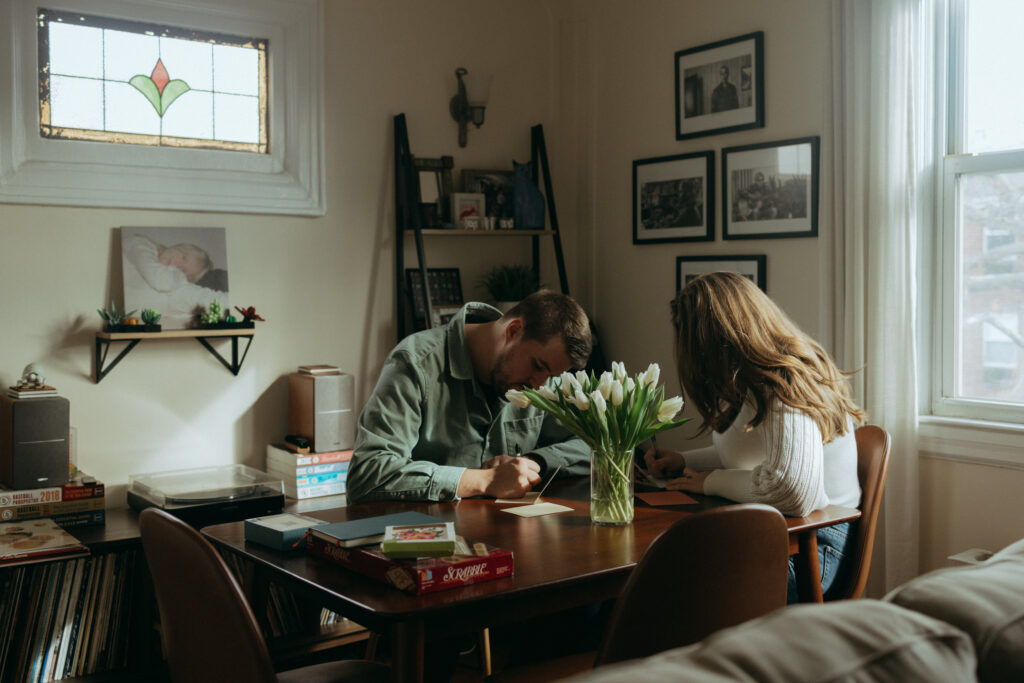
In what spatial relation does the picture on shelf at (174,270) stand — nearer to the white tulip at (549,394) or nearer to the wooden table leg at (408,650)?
the white tulip at (549,394)

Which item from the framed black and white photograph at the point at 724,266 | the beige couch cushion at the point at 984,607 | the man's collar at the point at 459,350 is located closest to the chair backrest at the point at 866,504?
the man's collar at the point at 459,350

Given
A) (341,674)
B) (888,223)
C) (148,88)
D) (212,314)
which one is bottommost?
(341,674)

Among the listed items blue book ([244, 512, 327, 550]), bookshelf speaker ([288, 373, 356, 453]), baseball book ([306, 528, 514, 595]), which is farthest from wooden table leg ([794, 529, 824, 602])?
bookshelf speaker ([288, 373, 356, 453])

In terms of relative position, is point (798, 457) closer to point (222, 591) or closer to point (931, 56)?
point (222, 591)

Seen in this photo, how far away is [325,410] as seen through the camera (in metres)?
3.49

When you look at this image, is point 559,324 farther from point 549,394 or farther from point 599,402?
point 599,402

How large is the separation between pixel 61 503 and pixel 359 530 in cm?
165

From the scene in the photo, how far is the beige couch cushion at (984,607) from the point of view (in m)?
0.87

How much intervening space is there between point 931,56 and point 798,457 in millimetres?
1758

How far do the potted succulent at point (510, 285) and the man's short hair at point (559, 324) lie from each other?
1589 millimetres

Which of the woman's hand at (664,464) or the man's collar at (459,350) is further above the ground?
the man's collar at (459,350)

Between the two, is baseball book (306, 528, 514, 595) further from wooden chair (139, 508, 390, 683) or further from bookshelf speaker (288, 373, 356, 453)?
bookshelf speaker (288, 373, 356, 453)

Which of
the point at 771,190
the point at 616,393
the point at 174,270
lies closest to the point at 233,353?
the point at 174,270

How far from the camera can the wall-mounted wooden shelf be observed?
3180 mm
